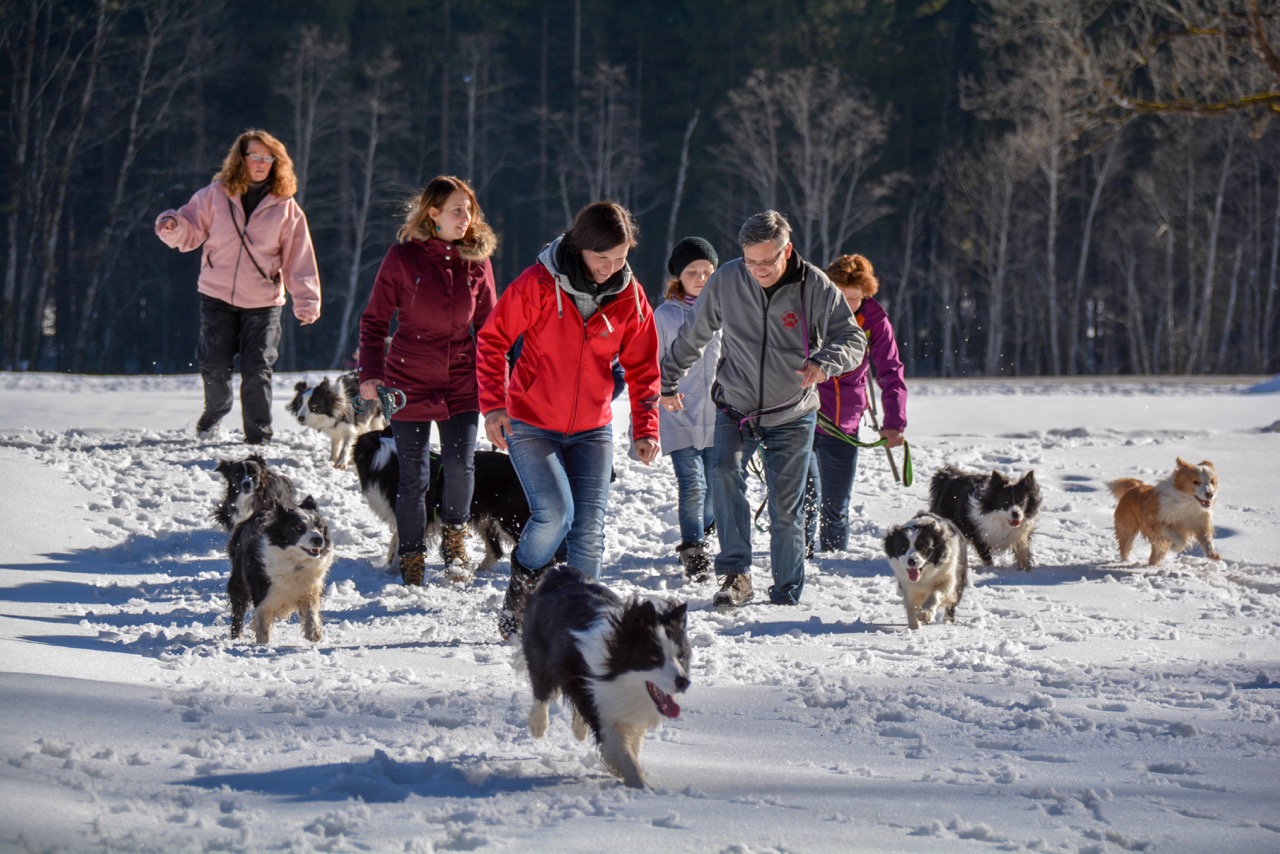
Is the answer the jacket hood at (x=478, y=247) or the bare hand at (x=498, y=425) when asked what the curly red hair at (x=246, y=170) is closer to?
the jacket hood at (x=478, y=247)

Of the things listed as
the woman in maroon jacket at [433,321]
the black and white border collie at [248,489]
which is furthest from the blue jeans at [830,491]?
the black and white border collie at [248,489]

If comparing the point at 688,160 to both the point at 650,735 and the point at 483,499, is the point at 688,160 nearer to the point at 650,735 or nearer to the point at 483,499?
the point at 483,499

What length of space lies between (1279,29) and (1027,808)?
14.4 metres

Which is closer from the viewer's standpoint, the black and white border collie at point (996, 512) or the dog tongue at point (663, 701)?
the dog tongue at point (663, 701)

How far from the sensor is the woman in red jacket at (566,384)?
5059 mm

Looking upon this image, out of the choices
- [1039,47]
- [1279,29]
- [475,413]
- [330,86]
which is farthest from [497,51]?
[475,413]

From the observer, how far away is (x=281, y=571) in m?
5.75

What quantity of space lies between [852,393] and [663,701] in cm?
474

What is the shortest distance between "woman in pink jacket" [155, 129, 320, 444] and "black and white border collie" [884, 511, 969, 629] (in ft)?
14.4

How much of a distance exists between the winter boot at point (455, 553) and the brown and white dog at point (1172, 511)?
4478 millimetres

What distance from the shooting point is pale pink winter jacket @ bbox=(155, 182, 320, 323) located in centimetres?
895

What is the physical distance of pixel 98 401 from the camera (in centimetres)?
1326

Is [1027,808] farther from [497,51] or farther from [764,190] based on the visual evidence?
[497,51]

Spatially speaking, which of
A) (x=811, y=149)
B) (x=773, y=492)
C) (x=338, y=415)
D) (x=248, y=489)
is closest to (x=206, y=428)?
(x=338, y=415)
